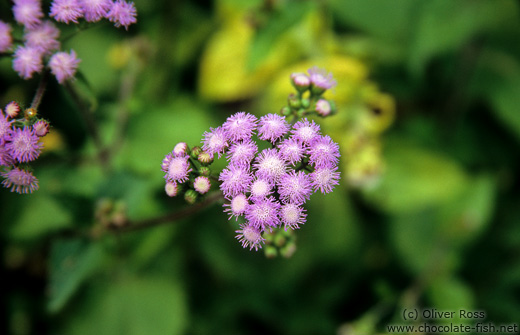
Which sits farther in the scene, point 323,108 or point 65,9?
point 323,108

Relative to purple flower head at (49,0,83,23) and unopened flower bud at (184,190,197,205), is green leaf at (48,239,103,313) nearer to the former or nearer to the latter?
unopened flower bud at (184,190,197,205)

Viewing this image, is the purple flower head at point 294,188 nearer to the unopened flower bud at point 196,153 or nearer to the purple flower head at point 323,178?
the purple flower head at point 323,178

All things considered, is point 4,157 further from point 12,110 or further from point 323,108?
point 323,108

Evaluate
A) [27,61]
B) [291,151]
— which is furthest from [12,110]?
[291,151]

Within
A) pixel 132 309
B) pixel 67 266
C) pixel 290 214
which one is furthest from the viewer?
pixel 132 309

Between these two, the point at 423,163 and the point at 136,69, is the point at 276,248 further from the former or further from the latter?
the point at 423,163

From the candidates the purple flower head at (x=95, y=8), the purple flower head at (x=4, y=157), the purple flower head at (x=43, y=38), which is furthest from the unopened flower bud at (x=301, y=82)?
the purple flower head at (x=4, y=157)
